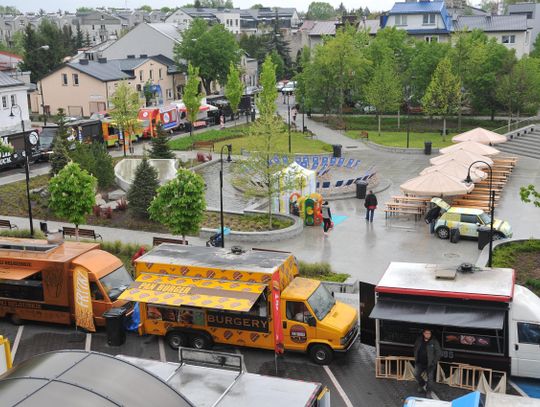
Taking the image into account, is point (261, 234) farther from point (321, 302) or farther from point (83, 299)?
point (321, 302)

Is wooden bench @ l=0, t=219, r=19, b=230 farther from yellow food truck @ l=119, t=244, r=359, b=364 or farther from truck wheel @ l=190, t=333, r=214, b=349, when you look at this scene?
truck wheel @ l=190, t=333, r=214, b=349

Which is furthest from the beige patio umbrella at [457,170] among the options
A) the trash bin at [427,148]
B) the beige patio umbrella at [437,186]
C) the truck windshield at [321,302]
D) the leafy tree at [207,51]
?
the leafy tree at [207,51]

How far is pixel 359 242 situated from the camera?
2606cm

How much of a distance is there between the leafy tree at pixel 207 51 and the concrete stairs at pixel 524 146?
3543 centimetres

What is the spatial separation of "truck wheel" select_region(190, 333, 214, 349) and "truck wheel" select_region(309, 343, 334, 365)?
2466 millimetres

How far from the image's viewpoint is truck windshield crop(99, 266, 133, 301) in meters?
18.3

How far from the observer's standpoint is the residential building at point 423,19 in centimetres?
7219

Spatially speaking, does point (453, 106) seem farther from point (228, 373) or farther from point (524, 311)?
point (228, 373)

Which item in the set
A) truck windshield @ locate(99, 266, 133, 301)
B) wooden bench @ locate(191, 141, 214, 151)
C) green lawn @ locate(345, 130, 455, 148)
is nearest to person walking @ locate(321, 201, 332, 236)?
truck windshield @ locate(99, 266, 133, 301)

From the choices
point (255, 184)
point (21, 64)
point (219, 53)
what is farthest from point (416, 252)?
point (21, 64)

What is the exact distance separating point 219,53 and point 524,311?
6132 centimetres

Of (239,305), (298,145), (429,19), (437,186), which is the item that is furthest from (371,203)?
(429,19)

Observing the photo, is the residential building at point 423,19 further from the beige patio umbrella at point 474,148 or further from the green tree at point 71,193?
the green tree at point 71,193

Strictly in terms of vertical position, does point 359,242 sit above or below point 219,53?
below
